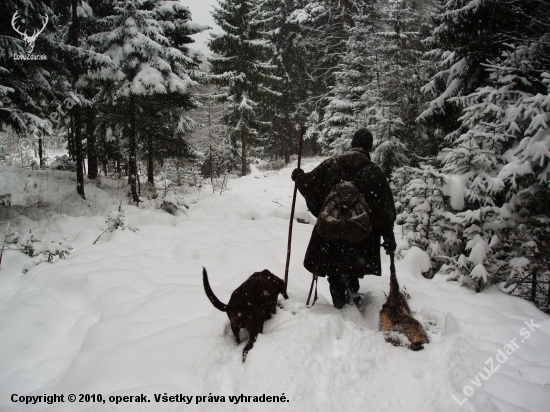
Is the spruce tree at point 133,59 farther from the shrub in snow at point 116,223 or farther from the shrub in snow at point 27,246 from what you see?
the shrub in snow at point 27,246

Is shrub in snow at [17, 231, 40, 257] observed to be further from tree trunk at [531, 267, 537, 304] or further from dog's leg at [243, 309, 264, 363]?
tree trunk at [531, 267, 537, 304]

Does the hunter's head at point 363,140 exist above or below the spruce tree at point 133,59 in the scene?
below

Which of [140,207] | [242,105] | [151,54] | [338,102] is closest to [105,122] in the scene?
[151,54]

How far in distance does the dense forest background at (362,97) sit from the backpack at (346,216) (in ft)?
8.51

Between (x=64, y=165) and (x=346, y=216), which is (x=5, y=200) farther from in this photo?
(x=346, y=216)

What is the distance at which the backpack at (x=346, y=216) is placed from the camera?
2920 millimetres

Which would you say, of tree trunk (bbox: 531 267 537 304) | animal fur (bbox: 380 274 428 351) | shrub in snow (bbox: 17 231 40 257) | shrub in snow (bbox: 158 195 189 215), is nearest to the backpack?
animal fur (bbox: 380 274 428 351)

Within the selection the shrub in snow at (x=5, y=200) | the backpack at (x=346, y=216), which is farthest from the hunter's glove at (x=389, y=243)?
the shrub in snow at (x=5, y=200)

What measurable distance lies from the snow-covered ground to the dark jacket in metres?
0.59

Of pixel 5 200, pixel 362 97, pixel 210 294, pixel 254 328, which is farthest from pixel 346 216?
pixel 362 97

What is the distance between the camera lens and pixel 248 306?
2.73m

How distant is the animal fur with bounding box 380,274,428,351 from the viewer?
2775mm

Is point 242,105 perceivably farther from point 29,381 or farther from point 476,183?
point 29,381

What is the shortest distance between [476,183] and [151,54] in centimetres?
1115
